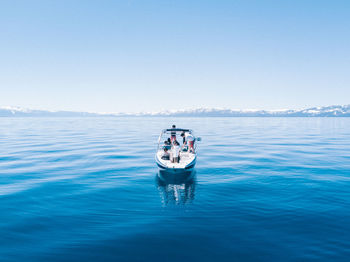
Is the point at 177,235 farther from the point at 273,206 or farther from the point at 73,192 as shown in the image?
the point at 73,192

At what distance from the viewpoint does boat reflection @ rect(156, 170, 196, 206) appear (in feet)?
37.6

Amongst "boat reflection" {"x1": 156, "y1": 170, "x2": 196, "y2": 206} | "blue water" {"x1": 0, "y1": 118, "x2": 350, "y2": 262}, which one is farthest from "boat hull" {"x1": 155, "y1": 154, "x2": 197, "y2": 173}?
"blue water" {"x1": 0, "y1": 118, "x2": 350, "y2": 262}

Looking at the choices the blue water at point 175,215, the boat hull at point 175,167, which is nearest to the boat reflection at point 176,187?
the blue water at point 175,215

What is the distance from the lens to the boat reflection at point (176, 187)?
37.6 ft

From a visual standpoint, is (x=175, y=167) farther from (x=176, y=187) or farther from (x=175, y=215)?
(x=175, y=215)

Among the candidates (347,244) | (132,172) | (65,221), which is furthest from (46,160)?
(347,244)

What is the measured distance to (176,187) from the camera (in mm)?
13758

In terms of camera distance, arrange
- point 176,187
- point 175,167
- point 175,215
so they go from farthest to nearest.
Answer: point 175,167
point 176,187
point 175,215

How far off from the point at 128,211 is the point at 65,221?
2714 mm

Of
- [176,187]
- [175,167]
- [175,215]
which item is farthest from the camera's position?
[175,167]

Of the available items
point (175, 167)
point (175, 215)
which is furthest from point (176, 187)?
point (175, 215)

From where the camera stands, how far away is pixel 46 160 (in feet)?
71.3

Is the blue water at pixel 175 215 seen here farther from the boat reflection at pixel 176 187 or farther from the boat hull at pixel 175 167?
the boat hull at pixel 175 167

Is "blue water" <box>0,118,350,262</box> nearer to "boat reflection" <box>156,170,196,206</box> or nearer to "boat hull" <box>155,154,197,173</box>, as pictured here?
"boat reflection" <box>156,170,196,206</box>
